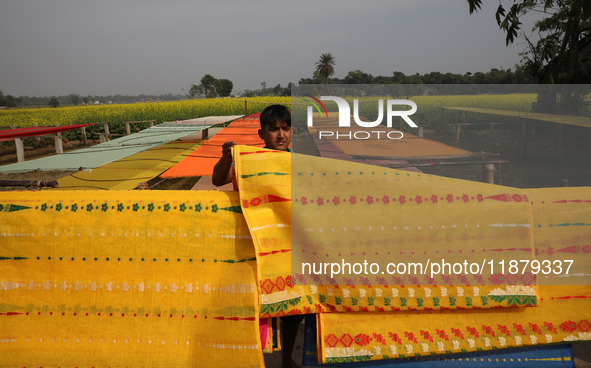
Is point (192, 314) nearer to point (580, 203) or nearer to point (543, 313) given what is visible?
point (543, 313)

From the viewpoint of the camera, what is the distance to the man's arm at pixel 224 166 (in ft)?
4.60

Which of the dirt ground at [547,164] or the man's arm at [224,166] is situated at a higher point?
the man's arm at [224,166]

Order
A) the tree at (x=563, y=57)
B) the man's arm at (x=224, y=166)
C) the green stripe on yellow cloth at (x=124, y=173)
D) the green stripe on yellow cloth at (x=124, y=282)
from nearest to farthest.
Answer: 1. the green stripe on yellow cloth at (x=124, y=282)
2. the man's arm at (x=224, y=166)
3. the green stripe on yellow cloth at (x=124, y=173)
4. the tree at (x=563, y=57)

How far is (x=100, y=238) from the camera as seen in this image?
1234 millimetres

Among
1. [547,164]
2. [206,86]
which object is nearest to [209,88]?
[206,86]

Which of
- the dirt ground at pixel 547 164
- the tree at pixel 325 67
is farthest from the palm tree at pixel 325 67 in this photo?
the dirt ground at pixel 547 164

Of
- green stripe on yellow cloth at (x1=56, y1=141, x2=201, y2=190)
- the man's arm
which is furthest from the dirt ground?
the man's arm

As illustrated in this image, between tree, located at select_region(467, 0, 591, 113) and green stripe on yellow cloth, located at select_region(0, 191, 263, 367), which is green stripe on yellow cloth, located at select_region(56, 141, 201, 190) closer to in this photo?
green stripe on yellow cloth, located at select_region(0, 191, 263, 367)

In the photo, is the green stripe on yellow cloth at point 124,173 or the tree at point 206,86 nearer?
the green stripe on yellow cloth at point 124,173

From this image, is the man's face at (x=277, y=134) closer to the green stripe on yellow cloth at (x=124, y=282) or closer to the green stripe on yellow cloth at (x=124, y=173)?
the green stripe on yellow cloth at (x=124, y=282)

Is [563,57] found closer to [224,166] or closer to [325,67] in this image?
[224,166]

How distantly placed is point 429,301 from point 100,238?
1.14m

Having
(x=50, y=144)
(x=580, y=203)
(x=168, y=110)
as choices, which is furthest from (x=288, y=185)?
(x=168, y=110)

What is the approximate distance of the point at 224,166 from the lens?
145cm
